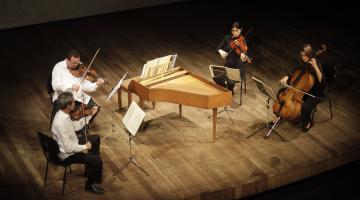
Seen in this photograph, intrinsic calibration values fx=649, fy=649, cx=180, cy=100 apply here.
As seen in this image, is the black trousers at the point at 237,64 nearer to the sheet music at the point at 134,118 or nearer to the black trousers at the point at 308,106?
the black trousers at the point at 308,106

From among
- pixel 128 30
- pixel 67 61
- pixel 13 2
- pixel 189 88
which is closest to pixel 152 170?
pixel 189 88

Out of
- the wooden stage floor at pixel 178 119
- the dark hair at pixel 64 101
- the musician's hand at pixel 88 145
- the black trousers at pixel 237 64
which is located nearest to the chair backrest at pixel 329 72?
the wooden stage floor at pixel 178 119

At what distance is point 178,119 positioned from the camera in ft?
25.2

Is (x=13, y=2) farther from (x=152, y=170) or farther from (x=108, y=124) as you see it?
(x=152, y=170)

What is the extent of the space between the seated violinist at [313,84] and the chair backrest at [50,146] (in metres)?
2.58

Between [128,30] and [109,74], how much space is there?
1669 millimetres

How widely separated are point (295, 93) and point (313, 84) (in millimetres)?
224

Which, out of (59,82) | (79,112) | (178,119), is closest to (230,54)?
(178,119)

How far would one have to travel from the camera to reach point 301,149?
708 cm

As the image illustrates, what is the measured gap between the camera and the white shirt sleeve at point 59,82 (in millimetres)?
6996

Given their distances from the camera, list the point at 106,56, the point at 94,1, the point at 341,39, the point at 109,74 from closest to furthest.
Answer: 1. the point at 109,74
2. the point at 106,56
3. the point at 341,39
4. the point at 94,1

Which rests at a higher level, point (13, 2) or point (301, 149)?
point (13, 2)

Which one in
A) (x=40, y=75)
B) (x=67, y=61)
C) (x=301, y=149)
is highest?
(x=67, y=61)

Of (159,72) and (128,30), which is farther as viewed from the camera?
(128,30)
